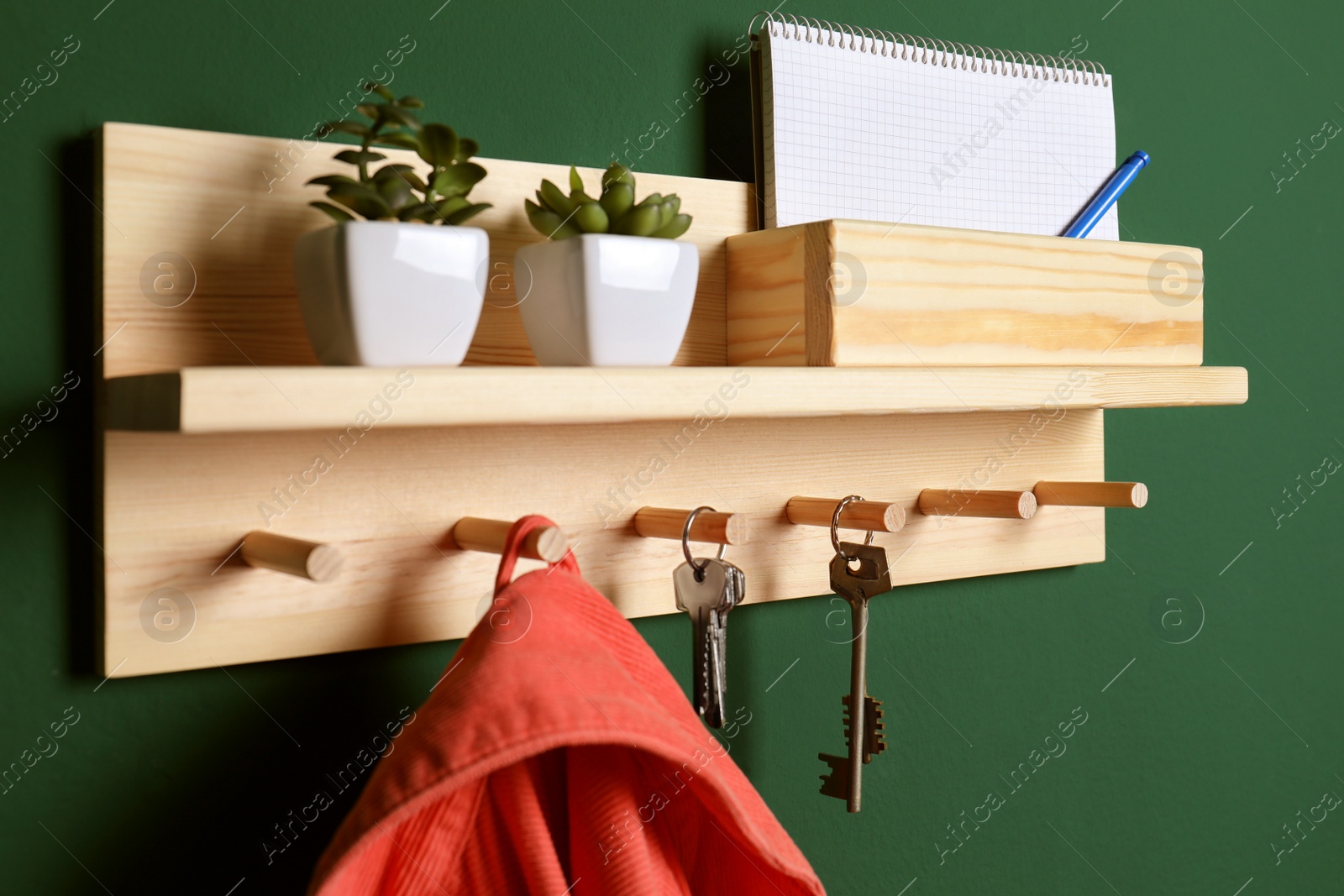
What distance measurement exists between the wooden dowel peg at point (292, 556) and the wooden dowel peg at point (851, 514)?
12.1 inches

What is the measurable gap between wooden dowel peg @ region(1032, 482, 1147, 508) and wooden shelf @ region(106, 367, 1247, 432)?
0.23 feet

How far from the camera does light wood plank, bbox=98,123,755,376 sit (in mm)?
525

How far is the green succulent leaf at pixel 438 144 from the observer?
0.52 metres

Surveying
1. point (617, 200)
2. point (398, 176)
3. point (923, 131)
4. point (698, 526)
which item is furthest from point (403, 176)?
point (923, 131)

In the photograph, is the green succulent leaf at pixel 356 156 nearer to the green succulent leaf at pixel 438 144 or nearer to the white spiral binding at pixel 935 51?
the green succulent leaf at pixel 438 144

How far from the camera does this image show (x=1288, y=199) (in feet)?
3.25

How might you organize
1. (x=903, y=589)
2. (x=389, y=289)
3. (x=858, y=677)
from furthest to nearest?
(x=903, y=589)
(x=858, y=677)
(x=389, y=289)

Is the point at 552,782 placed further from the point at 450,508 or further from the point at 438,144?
the point at 438,144

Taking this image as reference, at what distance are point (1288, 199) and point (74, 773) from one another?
103 centimetres

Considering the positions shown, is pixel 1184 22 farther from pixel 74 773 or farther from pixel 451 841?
pixel 74 773

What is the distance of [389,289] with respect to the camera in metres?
0.49

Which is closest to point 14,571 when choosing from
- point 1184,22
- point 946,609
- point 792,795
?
point 792,795

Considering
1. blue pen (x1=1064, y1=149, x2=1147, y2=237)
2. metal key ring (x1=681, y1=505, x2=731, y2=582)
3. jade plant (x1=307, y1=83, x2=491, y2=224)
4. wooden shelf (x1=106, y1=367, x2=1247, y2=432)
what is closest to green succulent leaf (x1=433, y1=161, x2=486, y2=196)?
jade plant (x1=307, y1=83, x2=491, y2=224)

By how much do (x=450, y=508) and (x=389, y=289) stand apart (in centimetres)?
16
